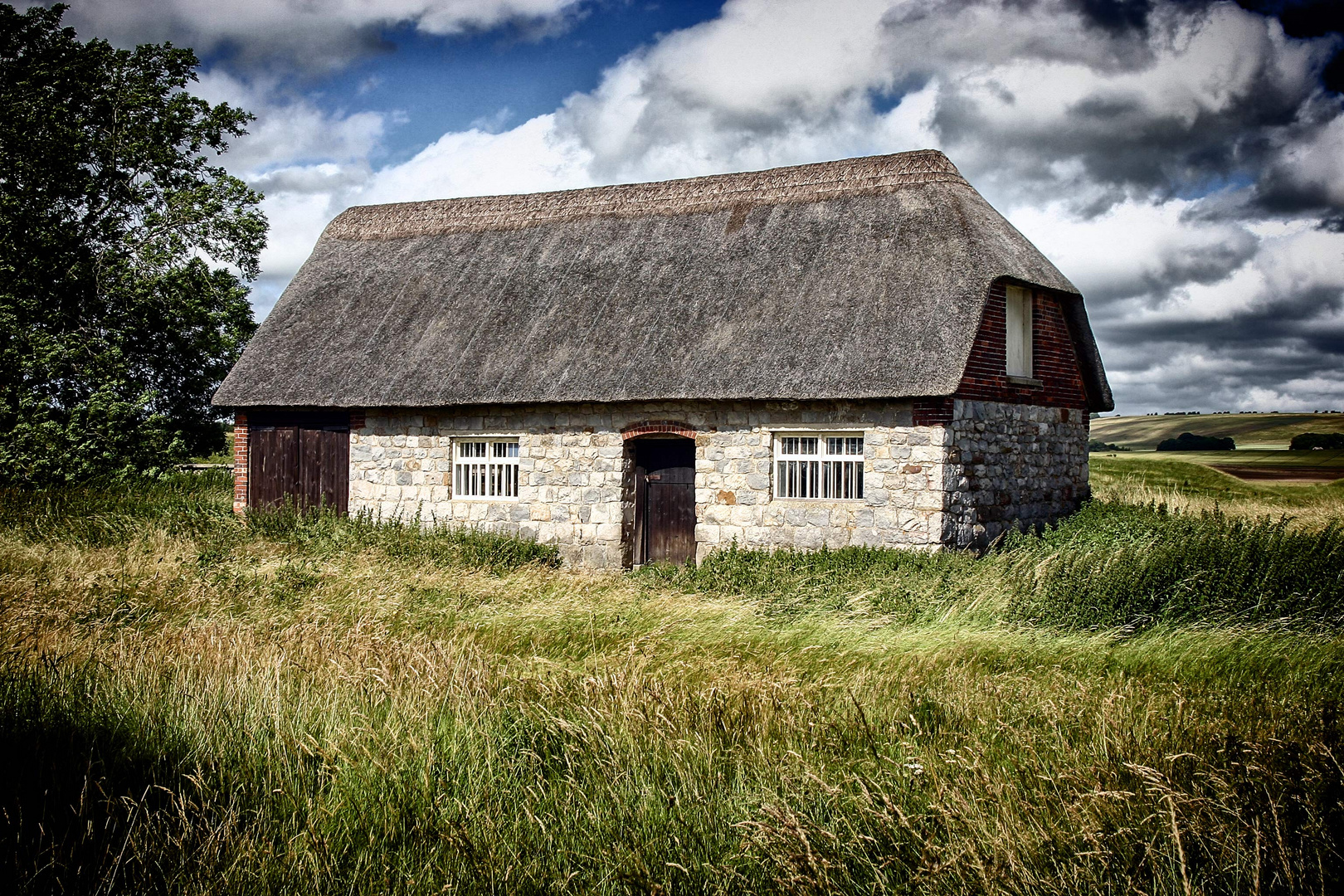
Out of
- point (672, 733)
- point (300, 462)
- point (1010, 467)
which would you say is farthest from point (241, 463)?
point (672, 733)

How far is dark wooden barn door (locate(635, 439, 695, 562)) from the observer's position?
48.4ft

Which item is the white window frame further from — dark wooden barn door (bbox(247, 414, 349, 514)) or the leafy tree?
the leafy tree

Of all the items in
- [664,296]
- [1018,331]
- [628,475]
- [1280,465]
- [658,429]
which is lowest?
[1280,465]

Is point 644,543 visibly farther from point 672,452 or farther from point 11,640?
point 11,640

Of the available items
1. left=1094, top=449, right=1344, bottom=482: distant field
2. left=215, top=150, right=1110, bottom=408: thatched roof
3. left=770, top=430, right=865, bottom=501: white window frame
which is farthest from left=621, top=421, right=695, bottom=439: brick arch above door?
left=1094, top=449, right=1344, bottom=482: distant field

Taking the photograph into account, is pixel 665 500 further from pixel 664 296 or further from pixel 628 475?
pixel 664 296

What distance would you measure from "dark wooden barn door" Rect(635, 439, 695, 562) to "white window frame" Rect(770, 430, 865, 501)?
1.49 m

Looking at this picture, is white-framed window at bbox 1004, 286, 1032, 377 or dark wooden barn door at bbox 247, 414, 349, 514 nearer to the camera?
white-framed window at bbox 1004, 286, 1032, 377

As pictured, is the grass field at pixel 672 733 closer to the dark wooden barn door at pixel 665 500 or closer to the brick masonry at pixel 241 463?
the dark wooden barn door at pixel 665 500

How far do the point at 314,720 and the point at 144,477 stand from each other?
614 inches

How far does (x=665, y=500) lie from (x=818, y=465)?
2.52 metres

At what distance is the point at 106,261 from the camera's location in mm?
19719

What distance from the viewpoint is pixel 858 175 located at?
15.8m

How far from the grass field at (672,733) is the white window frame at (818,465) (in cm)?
367
